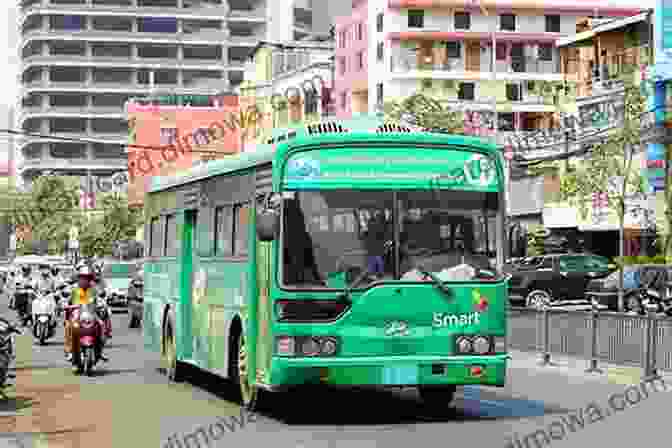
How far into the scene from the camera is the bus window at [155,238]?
78.7 ft

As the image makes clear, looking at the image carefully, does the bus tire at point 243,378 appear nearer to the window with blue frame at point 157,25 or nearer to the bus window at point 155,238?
the bus window at point 155,238

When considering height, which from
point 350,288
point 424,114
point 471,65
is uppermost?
point 471,65

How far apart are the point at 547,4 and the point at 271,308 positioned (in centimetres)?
7999

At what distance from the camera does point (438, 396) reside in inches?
695

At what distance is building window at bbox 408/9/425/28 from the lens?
92.4 m

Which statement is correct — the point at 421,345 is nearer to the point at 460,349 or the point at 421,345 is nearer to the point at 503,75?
the point at 460,349

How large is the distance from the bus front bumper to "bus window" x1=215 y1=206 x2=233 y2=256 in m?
3.00

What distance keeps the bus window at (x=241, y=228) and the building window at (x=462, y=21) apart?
76417 millimetres

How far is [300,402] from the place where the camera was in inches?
745

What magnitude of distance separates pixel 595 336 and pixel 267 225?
10.4 m

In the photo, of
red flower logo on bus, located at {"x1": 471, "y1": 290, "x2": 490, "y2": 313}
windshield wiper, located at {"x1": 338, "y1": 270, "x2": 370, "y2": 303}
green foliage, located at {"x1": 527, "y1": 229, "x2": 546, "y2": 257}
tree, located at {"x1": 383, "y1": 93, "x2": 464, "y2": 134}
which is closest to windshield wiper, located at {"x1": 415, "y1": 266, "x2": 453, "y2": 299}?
red flower logo on bus, located at {"x1": 471, "y1": 290, "x2": 490, "y2": 313}

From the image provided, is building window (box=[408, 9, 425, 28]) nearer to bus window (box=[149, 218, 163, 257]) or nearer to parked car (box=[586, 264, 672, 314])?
parked car (box=[586, 264, 672, 314])

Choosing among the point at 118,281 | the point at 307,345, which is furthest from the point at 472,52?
the point at 307,345

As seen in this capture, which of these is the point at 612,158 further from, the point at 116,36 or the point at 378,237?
the point at 116,36
